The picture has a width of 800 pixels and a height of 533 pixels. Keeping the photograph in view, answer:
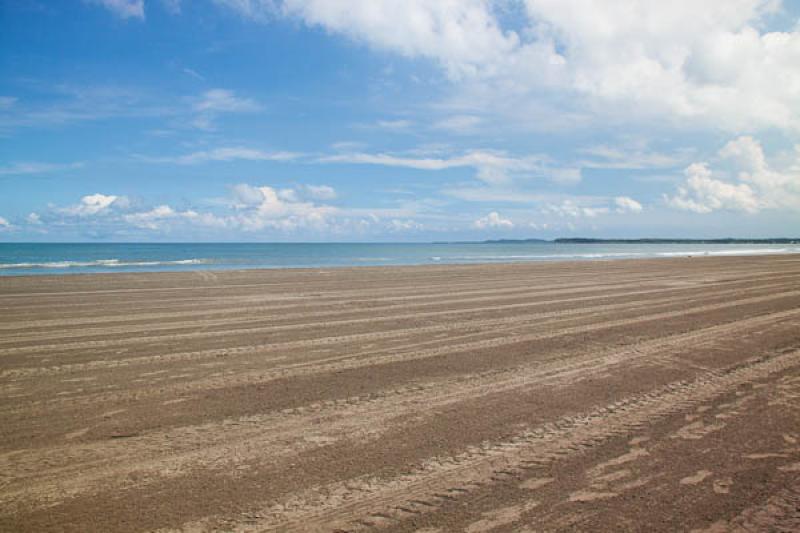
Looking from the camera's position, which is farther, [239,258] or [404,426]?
[239,258]

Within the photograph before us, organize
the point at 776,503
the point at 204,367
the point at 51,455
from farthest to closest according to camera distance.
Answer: the point at 204,367 < the point at 51,455 < the point at 776,503

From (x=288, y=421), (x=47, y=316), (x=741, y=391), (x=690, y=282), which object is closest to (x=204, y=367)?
(x=288, y=421)

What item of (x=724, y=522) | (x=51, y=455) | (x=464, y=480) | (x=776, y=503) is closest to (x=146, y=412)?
(x=51, y=455)

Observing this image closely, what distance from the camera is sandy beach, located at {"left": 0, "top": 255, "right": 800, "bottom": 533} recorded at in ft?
12.4

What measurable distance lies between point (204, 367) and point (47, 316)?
28.6 feet

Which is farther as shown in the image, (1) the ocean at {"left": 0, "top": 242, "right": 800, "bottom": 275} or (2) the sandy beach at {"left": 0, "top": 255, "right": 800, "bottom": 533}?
(1) the ocean at {"left": 0, "top": 242, "right": 800, "bottom": 275}

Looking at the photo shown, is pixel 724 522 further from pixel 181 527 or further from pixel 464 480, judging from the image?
pixel 181 527

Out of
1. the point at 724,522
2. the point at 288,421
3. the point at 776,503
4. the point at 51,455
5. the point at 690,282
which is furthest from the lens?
the point at 690,282

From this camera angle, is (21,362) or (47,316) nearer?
(21,362)

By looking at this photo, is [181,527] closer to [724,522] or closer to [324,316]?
[724,522]

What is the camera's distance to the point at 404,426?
547 centimetres

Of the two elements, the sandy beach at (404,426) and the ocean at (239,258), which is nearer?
the sandy beach at (404,426)

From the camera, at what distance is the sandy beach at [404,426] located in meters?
3.77

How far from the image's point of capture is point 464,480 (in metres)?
4.20
